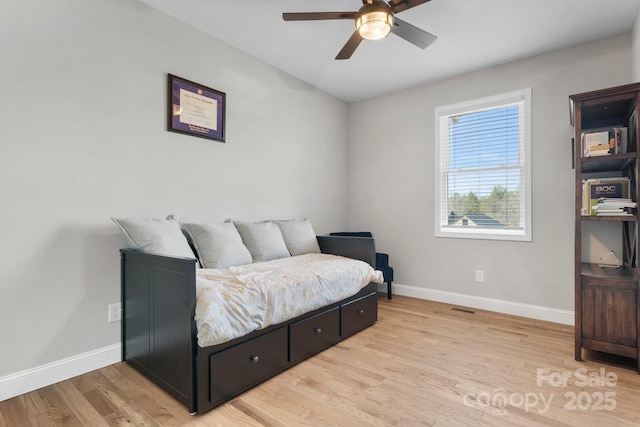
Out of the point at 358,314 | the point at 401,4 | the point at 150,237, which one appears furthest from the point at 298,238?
the point at 401,4

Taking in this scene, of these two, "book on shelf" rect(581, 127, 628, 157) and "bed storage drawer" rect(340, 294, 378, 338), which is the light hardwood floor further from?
"book on shelf" rect(581, 127, 628, 157)

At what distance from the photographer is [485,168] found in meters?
3.59

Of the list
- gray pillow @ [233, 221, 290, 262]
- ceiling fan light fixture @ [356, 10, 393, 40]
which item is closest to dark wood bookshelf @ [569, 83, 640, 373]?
ceiling fan light fixture @ [356, 10, 393, 40]

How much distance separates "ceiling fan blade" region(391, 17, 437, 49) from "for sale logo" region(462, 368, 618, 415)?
2273 mm

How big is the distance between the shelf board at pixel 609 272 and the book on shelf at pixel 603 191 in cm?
44

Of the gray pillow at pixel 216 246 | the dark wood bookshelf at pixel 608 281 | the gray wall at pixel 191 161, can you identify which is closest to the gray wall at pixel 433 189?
the gray wall at pixel 191 161

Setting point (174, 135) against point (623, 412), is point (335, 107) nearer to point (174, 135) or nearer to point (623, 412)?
point (174, 135)

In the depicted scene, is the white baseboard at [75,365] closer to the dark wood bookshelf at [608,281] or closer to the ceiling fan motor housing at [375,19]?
the dark wood bookshelf at [608,281]

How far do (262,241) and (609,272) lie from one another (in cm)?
271

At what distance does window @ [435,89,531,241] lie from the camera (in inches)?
132

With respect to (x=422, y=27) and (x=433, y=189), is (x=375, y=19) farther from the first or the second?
(x=433, y=189)

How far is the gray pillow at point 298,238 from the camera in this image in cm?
323

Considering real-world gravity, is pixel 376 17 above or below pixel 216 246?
above

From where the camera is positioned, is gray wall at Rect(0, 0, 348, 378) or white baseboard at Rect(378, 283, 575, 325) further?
white baseboard at Rect(378, 283, 575, 325)
